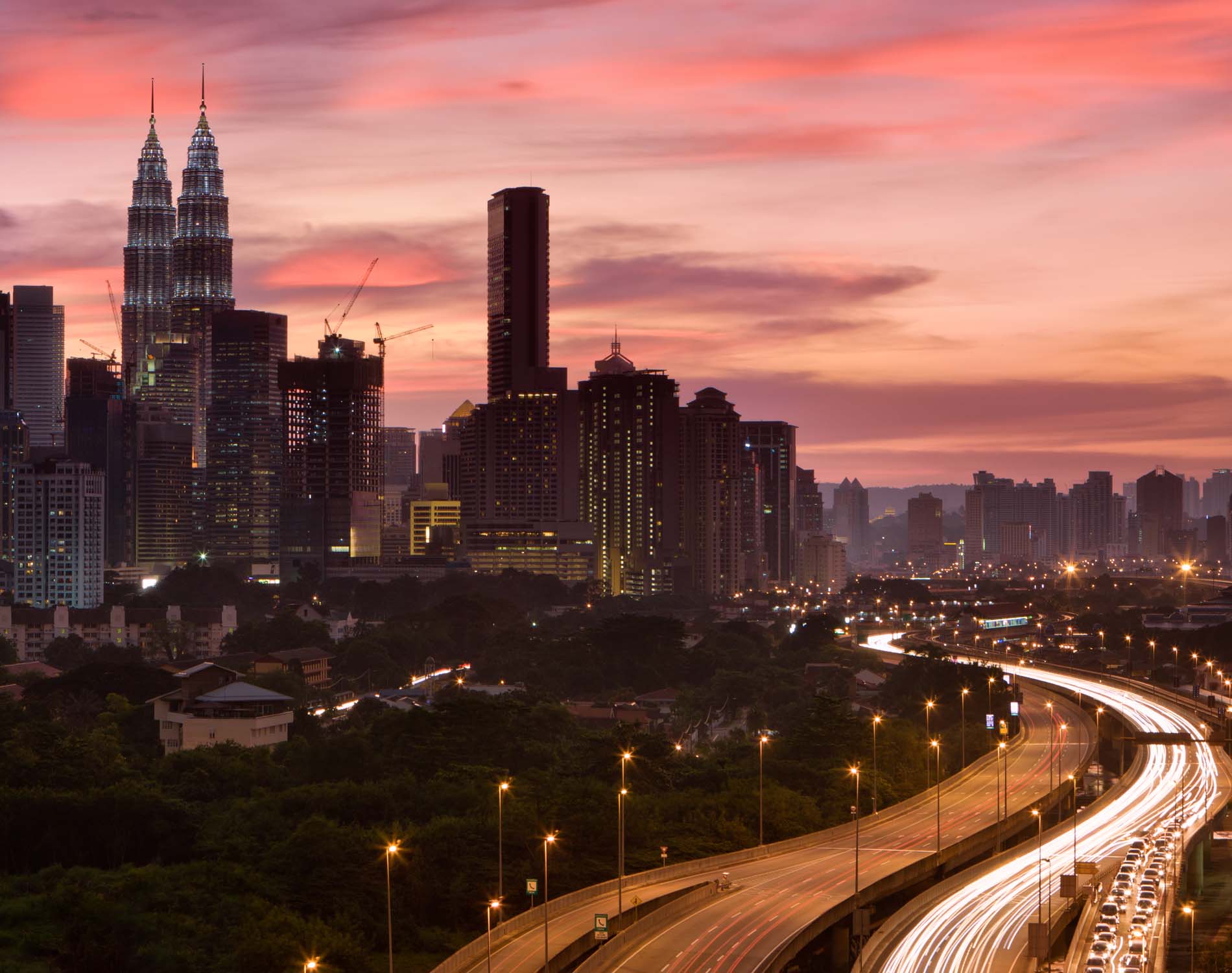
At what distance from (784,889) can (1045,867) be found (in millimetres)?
14124

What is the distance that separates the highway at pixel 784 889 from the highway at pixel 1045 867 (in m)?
3.24

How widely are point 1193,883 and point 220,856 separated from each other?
146 feet

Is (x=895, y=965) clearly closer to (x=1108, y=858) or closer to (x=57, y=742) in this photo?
(x=1108, y=858)

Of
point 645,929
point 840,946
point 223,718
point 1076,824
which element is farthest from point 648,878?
point 223,718

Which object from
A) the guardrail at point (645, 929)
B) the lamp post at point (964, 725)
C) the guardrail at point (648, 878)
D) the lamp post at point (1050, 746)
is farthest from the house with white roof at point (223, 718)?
the guardrail at point (645, 929)

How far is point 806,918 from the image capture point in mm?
60969

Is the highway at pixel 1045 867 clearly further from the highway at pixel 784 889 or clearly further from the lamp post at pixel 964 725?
the lamp post at pixel 964 725

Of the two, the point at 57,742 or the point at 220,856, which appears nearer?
the point at 220,856

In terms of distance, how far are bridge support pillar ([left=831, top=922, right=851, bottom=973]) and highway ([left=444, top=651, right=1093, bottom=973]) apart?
114cm

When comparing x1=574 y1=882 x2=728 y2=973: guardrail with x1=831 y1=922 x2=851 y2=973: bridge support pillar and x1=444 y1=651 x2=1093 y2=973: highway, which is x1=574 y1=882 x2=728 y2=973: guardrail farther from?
x1=831 y1=922 x2=851 y2=973: bridge support pillar

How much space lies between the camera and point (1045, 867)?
7394 centimetres

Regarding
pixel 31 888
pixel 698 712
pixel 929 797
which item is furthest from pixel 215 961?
pixel 698 712

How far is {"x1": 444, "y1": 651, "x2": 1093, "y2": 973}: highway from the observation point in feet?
182

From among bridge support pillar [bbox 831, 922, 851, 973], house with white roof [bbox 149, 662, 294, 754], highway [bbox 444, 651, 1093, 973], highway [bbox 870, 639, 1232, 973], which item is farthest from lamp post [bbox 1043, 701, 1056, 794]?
house with white roof [bbox 149, 662, 294, 754]
